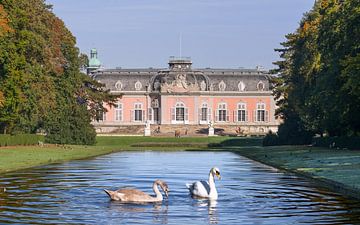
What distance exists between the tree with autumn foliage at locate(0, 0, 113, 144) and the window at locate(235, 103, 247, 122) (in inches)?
2154

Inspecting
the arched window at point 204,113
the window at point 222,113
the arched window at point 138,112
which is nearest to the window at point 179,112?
the arched window at point 204,113

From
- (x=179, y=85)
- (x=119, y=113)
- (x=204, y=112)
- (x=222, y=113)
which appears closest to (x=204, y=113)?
(x=204, y=112)

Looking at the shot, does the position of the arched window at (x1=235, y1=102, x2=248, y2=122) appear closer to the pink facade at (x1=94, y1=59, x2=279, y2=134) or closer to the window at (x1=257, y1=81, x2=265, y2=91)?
the pink facade at (x1=94, y1=59, x2=279, y2=134)

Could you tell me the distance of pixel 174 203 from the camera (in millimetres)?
19469

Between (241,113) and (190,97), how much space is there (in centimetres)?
826

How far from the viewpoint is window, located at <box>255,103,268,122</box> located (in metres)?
131

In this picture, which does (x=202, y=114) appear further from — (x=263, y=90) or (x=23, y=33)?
(x=23, y=33)

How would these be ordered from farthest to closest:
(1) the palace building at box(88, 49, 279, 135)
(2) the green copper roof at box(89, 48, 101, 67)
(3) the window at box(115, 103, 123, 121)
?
1. (2) the green copper roof at box(89, 48, 101, 67)
2. (3) the window at box(115, 103, 123, 121)
3. (1) the palace building at box(88, 49, 279, 135)

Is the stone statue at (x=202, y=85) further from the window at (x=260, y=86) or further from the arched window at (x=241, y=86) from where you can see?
the window at (x=260, y=86)

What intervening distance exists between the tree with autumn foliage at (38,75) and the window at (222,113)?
2108 inches

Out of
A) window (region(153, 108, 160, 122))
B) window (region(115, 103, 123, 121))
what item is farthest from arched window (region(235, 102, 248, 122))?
window (region(115, 103, 123, 121))

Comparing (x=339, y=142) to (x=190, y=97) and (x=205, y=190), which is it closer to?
(x=205, y=190)

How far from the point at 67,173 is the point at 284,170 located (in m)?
8.36

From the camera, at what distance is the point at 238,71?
432 ft
